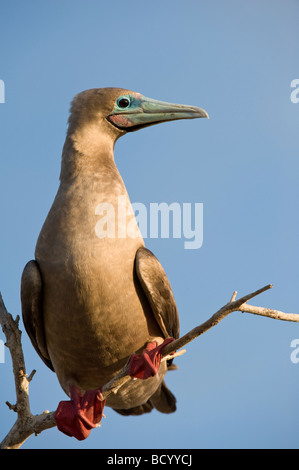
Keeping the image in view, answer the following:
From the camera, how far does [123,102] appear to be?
6.05m

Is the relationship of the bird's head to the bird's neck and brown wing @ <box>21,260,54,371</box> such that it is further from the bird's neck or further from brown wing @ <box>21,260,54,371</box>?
brown wing @ <box>21,260,54,371</box>

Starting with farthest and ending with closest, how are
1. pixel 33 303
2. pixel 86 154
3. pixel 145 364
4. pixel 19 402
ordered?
pixel 86 154
pixel 33 303
pixel 19 402
pixel 145 364

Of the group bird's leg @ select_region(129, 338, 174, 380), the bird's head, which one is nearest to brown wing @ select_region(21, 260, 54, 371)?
bird's leg @ select_region(129, 338, 174, 380)

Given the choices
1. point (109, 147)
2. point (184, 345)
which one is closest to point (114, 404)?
point (184, 345)

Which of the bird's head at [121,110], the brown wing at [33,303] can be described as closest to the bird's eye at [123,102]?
the bird's head at [121,110]

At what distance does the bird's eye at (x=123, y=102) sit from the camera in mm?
6020

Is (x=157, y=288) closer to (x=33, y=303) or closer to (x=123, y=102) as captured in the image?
(x=33, y=303)

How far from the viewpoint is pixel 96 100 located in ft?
19.5

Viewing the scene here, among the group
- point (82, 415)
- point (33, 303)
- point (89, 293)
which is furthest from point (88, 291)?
point (82, 415)

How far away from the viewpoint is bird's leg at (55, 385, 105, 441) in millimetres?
5004

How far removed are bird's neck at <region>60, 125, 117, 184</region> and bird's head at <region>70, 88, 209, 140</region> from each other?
0.42 ft

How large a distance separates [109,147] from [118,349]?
199cm

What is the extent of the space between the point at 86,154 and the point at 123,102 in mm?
790
